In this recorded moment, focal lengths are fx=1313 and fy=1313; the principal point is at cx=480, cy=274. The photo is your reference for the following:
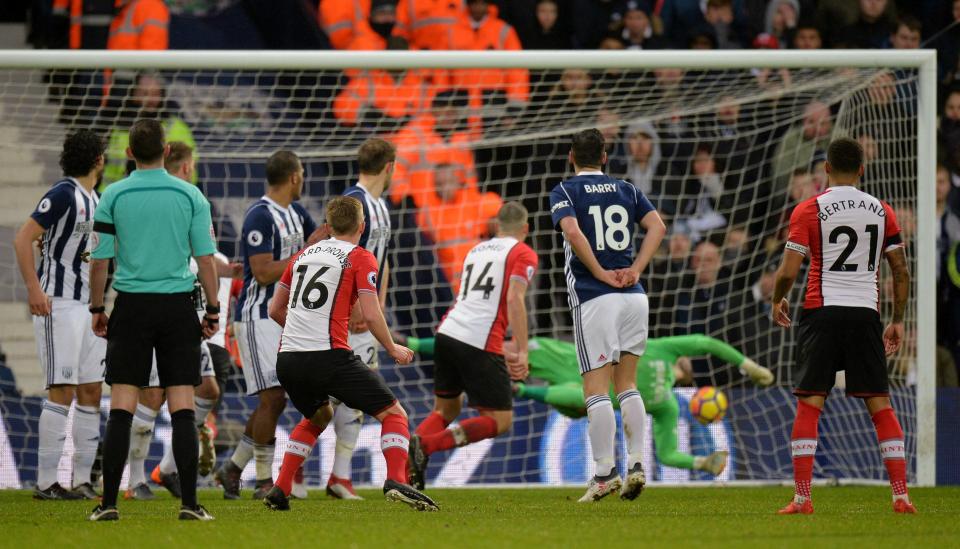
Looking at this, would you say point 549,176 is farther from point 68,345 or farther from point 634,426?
point 68,345

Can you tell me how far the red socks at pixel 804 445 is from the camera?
674cm

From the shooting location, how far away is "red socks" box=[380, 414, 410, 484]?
22.7 feet

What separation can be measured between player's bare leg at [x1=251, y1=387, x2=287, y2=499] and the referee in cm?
173

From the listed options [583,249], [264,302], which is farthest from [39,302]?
[583,249]

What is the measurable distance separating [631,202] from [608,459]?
60.5 inches

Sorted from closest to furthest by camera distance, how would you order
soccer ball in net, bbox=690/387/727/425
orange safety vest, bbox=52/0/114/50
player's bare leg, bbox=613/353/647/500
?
player's bare leg, bbox=613/353/647/500, soccer ball in net, bbox=690/387/727/425, orange safety vest, bbox=52/0/114/50

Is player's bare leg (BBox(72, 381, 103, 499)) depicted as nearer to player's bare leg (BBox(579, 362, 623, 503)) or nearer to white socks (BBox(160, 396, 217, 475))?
white socks (BBox(160, 396, 217, 475))

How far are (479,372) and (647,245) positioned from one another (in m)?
1.75

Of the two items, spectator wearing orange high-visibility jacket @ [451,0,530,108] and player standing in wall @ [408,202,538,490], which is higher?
spectator wearing orange high-visibility jacket @ [451,0,530,108]

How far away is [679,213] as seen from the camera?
12.4 metres

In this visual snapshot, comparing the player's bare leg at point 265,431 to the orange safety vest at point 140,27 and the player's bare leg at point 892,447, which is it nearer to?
the player's bare leg at point 892,447

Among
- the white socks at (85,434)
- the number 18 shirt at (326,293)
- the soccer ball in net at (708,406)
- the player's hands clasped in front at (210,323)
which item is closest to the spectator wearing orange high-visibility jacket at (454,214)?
the soccer ball in net at (708,406)

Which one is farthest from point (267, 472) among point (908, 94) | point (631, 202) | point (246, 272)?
point (908, 94)

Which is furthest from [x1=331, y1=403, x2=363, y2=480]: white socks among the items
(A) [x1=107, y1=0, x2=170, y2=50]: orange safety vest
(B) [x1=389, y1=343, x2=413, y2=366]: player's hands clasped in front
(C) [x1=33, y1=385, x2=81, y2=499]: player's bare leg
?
(A) [x1=107, y1=0, x2=170, y2=50]: orange safety vest
